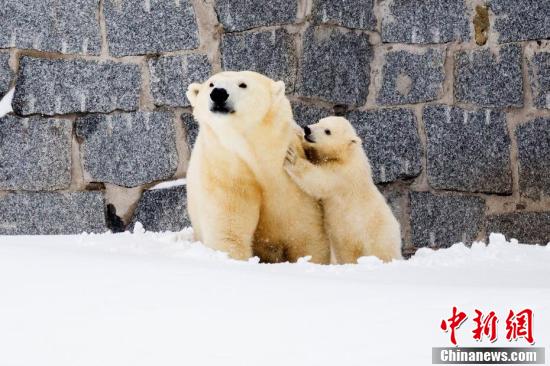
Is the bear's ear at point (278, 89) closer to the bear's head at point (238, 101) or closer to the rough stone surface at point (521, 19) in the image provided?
the bear's head at point (238, 101)

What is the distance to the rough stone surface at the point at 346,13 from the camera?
14.0ft

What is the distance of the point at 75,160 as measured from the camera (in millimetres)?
4371

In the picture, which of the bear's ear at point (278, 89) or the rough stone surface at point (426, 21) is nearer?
the bear's ear at point (278, 89)

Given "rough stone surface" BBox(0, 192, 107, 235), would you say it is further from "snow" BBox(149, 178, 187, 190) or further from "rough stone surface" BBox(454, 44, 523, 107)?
"rough stone surface" BBox(454, 44, 523, 107)

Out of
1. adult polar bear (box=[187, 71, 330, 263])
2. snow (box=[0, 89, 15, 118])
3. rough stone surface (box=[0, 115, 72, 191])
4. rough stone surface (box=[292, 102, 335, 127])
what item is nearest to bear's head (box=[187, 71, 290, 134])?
adult polar bear (box=[187, 71, 330, 263])

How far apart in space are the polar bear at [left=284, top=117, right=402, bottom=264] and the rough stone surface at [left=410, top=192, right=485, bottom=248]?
994 mm

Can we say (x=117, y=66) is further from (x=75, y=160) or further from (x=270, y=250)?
(x=270, y=250)

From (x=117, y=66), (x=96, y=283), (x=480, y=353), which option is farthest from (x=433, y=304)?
(x=117, y=66)

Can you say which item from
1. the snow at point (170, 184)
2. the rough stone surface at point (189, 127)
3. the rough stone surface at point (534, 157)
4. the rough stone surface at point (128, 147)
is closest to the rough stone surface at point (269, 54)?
the rough stone surface at point (189, 127)

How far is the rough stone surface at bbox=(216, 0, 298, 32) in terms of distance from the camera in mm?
4215

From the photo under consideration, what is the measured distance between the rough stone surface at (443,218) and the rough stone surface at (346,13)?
79 cm

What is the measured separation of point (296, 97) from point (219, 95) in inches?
45.1

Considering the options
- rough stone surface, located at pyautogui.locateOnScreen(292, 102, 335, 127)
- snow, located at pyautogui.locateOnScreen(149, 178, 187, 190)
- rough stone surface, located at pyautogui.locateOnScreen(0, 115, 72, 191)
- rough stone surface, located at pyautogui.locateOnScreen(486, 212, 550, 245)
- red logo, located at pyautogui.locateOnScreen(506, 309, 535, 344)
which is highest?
rough stone surface, located at pyautogui.locateOnScreen(292, 102, 335, 127)

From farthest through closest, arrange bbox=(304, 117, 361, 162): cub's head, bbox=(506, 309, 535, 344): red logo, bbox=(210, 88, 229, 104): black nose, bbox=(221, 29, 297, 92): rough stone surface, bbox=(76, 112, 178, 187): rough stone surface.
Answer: bbox=(76, 112, 178, 187): rough stone surface, bbox=(221, 29, 297, 92): rough stone surface, bbox=(304, 117, 361, 162): cub's head, bbox=(210, 88, 229, 104): black nose, bbox=(506, 309, 535, 344): red logo
